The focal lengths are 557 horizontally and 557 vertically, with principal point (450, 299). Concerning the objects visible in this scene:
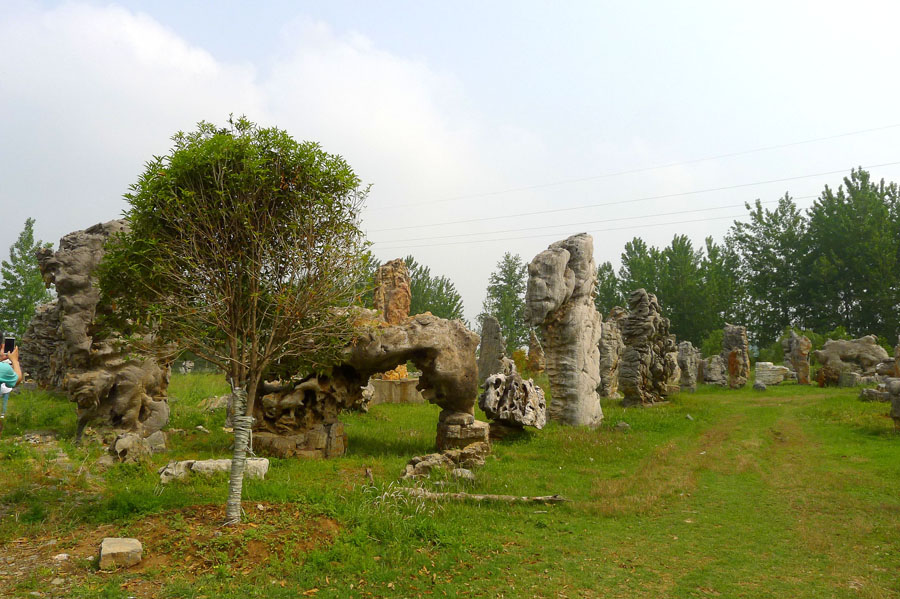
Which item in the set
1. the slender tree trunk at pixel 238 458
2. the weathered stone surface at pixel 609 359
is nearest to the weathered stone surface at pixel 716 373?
the weathered stone surface at pixel 609 359

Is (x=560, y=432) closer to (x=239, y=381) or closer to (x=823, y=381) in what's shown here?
(x=239, y=381)

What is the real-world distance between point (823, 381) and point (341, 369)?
79.0 ft

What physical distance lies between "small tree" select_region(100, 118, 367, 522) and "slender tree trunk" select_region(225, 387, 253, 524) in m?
0.01

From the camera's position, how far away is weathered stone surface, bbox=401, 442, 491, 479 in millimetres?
9438

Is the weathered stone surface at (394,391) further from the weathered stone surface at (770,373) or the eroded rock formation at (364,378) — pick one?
the weathered stone surface at (770,373)

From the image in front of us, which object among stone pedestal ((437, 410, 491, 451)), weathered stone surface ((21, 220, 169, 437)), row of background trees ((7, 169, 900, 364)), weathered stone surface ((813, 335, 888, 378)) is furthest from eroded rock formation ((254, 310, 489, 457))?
row of background trees ((7, 169, 900, 364))

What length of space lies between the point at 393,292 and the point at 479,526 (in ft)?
68.3

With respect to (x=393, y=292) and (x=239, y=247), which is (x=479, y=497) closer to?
(x=239, y=247)

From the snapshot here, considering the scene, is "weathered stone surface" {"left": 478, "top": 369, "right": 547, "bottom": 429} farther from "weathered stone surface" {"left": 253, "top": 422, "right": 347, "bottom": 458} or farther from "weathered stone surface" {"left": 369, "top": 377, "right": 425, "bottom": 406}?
"weathered stone surface" {"left": 369, "top": 377, "right": 425, "bottom": 406}

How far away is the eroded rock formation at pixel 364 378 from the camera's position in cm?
1092

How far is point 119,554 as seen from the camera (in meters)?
5.28

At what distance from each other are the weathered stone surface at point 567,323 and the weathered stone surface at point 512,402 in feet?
6.71

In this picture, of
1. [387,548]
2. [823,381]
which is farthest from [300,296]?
[823,381]

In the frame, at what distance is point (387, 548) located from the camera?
20.1 feet
